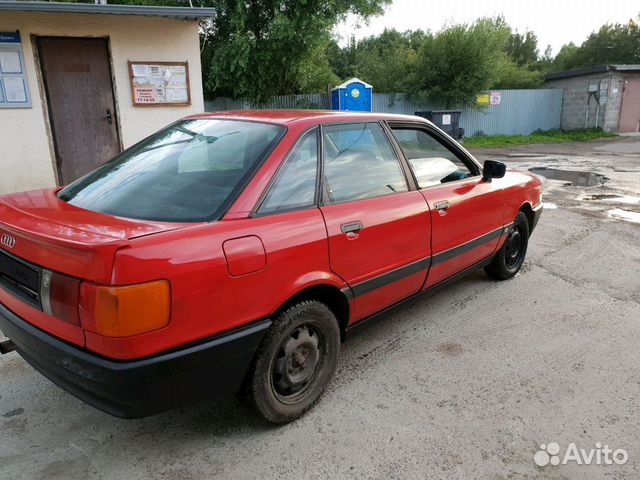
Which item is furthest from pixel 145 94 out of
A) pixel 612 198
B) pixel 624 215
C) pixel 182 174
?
pixel 612 198

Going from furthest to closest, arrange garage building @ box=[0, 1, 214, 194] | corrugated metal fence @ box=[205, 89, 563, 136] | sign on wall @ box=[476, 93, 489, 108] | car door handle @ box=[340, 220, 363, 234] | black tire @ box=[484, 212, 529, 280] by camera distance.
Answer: sign on wall @ box=[476, 93, 489, 108] < corrugated metal fence @ box=[205, 89, 563, 136] < garage building @ box=[0, 1, 214, 194] < black tire @ box=[484, 212, 529, 280] < car door handle @ box=[340, 220, 363, 234]

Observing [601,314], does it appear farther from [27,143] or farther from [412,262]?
[27,143]

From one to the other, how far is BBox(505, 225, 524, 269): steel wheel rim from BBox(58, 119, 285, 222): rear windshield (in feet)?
9.30

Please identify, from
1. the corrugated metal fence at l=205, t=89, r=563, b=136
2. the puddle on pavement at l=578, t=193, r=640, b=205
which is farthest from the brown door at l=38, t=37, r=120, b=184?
the corrugated metal fence at l=205, t=89, r=563, b=136

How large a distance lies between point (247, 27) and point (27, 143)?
9.04 meters

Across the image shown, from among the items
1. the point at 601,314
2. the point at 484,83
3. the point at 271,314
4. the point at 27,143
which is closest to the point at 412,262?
the point at 271,314

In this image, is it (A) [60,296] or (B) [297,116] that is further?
(B) [297,116]

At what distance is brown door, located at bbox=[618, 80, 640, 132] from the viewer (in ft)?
72.6

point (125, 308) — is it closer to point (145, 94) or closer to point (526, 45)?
point (145, 94)

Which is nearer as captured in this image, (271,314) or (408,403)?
(271,314)

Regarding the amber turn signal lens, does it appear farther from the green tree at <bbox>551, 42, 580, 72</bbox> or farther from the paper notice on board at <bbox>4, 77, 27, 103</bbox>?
the green tree at <bbox>551, 42, 580, 72</bbox>

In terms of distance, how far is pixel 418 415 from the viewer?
104 inches

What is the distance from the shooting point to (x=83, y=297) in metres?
1.91

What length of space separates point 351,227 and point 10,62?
641cm
